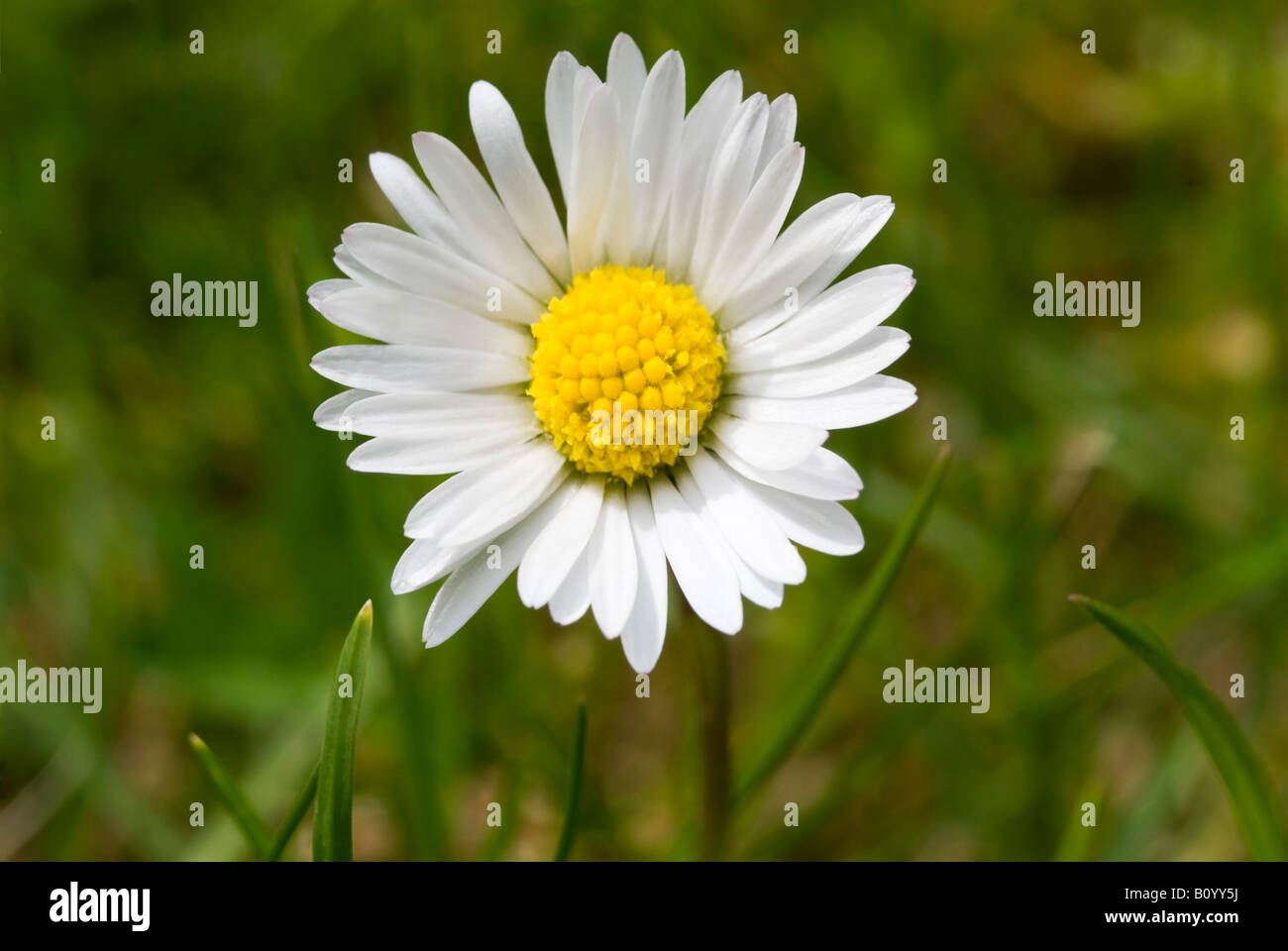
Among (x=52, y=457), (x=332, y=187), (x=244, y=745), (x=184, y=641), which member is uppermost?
(x=332, y=187)

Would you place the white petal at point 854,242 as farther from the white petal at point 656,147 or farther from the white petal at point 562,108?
the white petal at point 562,108

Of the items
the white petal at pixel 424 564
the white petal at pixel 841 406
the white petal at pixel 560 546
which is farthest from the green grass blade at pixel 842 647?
the white petal at pixel 424 564

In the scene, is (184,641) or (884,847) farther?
(184,641)

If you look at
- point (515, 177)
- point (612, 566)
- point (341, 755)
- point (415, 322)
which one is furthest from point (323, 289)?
point (341, 755)

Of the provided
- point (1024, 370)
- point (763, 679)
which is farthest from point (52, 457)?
point (1024, 370)

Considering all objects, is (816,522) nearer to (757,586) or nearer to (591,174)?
(757,586)

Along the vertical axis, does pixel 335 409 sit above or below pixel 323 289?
below
